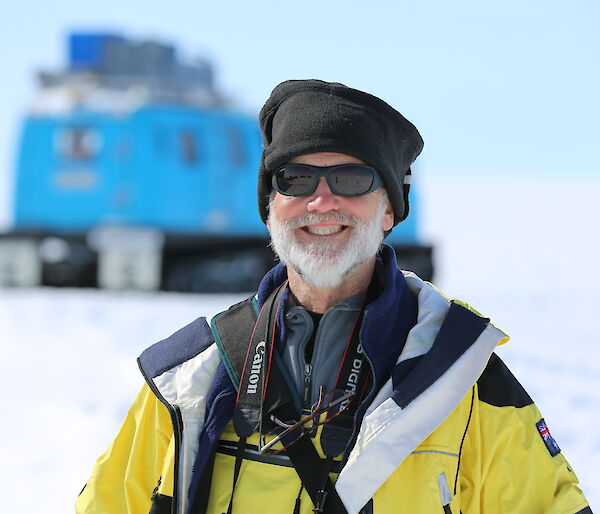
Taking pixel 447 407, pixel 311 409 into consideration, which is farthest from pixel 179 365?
pixel 447 407

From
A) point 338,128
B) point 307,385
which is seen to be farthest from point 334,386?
point 338,128

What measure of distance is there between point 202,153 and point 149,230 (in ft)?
5.29

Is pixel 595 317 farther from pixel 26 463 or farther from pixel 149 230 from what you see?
pixel 26 463

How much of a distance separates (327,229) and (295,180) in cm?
15

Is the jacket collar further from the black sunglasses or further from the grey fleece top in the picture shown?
the black sunglasses

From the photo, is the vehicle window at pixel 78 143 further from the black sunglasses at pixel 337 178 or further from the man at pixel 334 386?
the black sunglasses at pixel 337 178

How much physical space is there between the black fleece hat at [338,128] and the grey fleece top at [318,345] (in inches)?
13.2

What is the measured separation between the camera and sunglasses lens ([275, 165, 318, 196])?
2154 mm

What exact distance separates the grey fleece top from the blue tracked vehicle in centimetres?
1127

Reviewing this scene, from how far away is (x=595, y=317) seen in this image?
11.0 metres

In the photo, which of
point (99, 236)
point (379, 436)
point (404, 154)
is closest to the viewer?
point (379, 436)

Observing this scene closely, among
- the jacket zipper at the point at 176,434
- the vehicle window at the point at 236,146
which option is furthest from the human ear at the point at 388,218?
the vehicle window at the point at 236,146

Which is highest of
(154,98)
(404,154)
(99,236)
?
(404,154)

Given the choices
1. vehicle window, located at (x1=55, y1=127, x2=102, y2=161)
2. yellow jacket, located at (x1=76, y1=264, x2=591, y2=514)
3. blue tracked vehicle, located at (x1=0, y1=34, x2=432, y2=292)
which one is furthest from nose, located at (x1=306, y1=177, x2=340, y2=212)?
vehicle window, located at (x1=55, y1=127, x2=102, y2=161)
